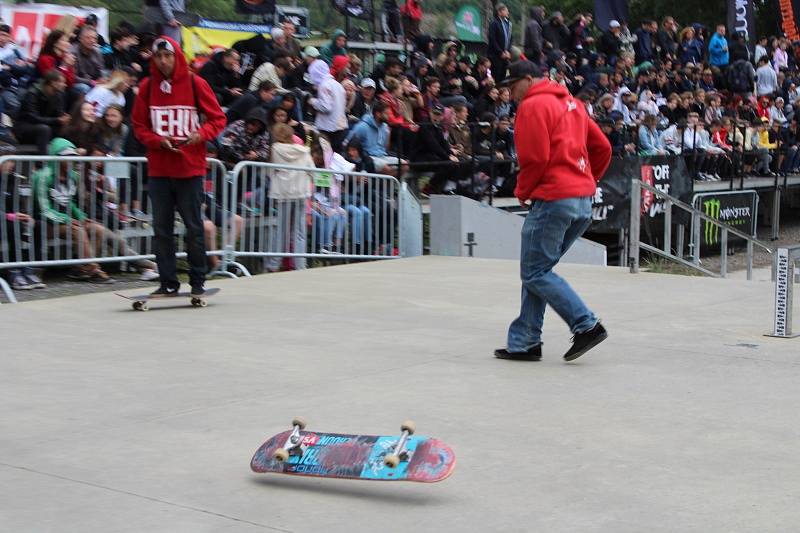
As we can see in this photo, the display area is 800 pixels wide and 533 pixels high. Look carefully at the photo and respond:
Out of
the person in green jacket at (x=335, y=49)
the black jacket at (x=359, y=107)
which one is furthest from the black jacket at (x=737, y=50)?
the black jacket at (x=359, y=107)

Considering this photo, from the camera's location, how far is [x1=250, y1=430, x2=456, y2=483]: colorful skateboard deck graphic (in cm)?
432

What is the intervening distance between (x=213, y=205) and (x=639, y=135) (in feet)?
33.9

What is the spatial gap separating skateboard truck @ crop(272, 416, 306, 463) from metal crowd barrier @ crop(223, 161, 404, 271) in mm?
7092

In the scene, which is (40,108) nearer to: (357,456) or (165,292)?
(165,292)

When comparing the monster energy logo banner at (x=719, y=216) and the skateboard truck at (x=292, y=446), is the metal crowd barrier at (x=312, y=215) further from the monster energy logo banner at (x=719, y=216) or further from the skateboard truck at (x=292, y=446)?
the monster energy logo banner at (x=719, y=216)

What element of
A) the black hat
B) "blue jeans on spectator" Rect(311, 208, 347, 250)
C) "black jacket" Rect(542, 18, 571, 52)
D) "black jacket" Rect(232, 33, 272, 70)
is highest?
"black jacket" Rect(542, 18, 571, 52)

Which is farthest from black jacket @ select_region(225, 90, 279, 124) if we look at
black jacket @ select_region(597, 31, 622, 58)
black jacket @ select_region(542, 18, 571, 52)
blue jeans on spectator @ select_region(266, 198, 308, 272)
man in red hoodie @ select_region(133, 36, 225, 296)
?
black jacket @ select_region(597, 31, 622, 58)

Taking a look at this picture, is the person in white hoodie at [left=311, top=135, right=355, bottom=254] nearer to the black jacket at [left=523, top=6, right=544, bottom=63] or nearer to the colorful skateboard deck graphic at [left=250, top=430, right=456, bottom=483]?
the colorful skateboard deck graphic at [left=250, top=430, right=456, bottom=483]

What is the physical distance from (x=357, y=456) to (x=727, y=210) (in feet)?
59.6

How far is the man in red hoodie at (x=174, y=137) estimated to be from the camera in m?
8.88

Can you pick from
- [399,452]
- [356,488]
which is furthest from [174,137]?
[399,452]

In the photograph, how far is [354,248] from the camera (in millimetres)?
13367

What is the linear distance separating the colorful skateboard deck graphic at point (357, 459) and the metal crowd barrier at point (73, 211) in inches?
236

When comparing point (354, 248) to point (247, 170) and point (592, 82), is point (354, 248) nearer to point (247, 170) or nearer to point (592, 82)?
point (247, 170)
